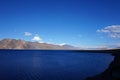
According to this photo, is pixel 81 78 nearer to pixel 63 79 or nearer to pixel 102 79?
pixel 63 79

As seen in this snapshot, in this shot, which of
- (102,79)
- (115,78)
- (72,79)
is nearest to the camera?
(115,78)

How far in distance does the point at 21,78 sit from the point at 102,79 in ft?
58.4

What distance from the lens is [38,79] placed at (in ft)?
131

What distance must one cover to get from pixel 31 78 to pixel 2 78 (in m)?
5.80

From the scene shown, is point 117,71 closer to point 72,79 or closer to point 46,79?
point 72,79

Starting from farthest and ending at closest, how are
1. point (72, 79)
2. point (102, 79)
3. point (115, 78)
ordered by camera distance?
point (72, 79) < point (102, 79) < point (115, 78)

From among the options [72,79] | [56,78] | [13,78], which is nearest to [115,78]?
[72,79]

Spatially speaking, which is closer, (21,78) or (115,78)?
(115,78)

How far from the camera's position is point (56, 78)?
3994 centimetres

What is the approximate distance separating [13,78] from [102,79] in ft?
63.0

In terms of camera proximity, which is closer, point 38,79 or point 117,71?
point 117,71

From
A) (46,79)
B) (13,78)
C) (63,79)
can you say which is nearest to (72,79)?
(63,79)

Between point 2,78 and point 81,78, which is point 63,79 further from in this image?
point 2,78

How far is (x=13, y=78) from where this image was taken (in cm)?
3991
